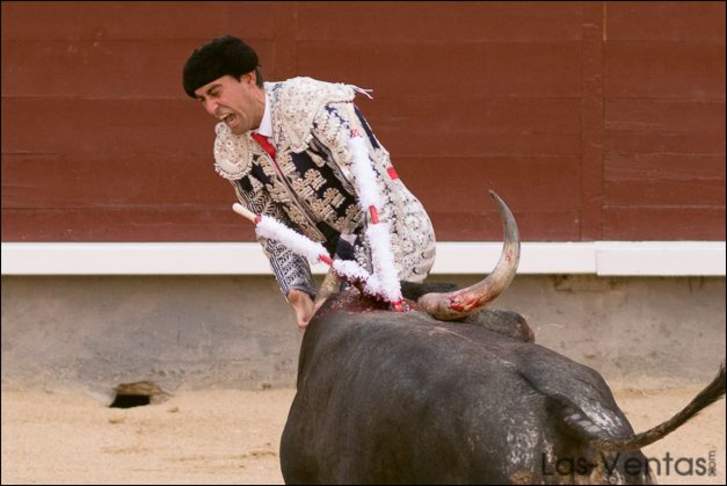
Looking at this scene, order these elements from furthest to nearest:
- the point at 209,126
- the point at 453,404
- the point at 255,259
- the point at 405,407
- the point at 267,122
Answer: the point at 209,126
the point at 255,259
the point at 267,122
the point at 405,407
the point at 453,404

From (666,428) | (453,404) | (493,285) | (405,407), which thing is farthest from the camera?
(493,285)

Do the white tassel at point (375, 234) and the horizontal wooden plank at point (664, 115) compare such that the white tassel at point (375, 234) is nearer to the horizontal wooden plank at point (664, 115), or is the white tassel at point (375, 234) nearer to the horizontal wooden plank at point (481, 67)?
the horizontal wooden plank at point (481, 67)

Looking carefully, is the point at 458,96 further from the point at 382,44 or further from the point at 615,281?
the point at 615,281

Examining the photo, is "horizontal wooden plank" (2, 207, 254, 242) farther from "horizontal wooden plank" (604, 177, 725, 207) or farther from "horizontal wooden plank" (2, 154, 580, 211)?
"horizontal wooden plank" (604, 177, 725, 207)

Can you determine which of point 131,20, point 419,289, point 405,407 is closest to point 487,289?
point 419,289

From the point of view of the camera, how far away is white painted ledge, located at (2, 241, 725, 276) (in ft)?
22.4

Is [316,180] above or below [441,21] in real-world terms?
above

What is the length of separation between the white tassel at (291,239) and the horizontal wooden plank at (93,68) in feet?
11.5

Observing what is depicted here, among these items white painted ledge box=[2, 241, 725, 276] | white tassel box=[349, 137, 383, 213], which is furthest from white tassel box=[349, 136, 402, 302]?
white painted ledge box=[2, 241, 725, 276]

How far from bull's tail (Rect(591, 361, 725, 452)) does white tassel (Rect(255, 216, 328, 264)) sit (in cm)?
121

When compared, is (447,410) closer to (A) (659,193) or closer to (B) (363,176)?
(B) (363,176)

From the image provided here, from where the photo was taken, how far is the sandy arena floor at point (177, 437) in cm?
564

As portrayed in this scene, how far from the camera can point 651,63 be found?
23.1 feet

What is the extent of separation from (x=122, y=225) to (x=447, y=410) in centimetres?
458
